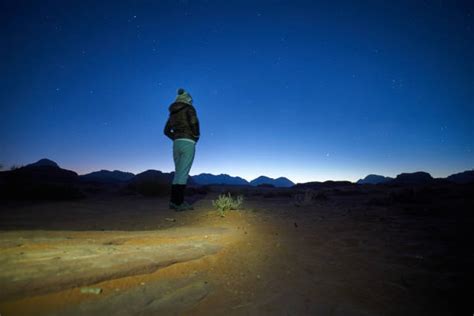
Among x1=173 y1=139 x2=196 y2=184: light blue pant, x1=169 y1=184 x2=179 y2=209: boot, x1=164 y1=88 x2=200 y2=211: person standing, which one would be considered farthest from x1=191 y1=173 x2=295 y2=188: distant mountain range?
x1=173 y1=139 x2=196 y2=184: light blue pant

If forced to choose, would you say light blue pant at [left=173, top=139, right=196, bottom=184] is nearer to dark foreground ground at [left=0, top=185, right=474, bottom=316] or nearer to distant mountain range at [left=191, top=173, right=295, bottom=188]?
dark foreground ground at [left=0, top=185, right=474, bottom=316]

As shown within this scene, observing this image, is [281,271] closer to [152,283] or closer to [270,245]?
[270,245]

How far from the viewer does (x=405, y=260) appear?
2541 millimetres

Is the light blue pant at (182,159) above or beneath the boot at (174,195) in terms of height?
above

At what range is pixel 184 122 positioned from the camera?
569 cm

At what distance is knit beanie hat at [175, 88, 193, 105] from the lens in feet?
19.5

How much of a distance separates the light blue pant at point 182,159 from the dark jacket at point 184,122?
0.56 ft

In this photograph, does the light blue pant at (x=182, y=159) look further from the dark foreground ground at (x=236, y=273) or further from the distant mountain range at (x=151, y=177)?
the distant mountain range at (x=151, y=177)

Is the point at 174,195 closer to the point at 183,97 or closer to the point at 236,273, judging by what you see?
the point at 183,97

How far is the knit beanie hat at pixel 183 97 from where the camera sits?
234 inches

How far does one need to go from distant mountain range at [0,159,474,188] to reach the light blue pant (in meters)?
7.15

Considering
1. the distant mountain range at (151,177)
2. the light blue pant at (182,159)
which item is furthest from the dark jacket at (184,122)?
the distant mountain range at (151,177)

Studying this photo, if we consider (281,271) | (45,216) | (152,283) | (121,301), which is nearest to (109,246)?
(152,283)

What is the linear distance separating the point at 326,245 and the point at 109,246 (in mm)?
2535
